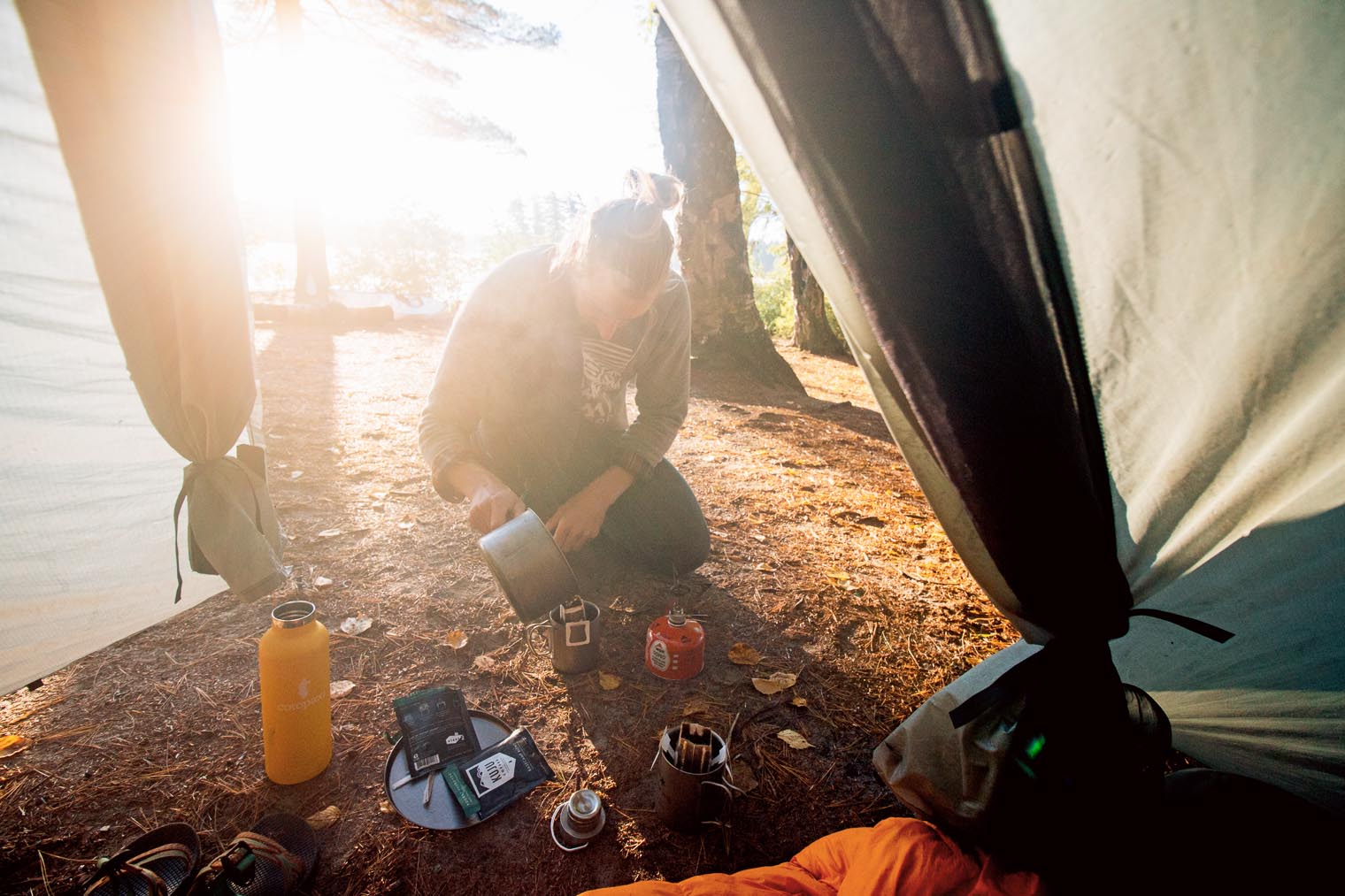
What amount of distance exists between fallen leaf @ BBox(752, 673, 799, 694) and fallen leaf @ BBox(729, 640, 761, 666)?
0.32 feet

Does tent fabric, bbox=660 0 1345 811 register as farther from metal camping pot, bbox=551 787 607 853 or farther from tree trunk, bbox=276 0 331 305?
tree trunk, bbox=276 0 331 305

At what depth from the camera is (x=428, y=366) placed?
7332 mm

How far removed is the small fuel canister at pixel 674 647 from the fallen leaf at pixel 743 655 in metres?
0.18

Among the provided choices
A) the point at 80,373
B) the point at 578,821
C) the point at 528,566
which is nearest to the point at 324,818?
the point at 578,821

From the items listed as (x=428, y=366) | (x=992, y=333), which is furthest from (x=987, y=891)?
(x=428, y=366)

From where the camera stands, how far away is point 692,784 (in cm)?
150

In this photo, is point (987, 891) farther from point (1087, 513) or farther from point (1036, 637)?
point (1087, 513)

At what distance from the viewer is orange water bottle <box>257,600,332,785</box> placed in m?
1.51

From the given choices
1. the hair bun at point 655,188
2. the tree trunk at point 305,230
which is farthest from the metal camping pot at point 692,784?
the tree trunk at point 305,230

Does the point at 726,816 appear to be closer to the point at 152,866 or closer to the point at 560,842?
the point at 560,842

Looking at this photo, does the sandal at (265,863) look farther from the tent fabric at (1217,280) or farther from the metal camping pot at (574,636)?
the tent fabric at (1217,280)

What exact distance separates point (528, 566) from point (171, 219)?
1.38 metres

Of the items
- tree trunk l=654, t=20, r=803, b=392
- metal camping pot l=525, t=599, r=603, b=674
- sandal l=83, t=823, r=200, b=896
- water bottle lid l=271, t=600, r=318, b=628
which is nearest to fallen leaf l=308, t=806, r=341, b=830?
sandal l=83, t=823, r=200, b=896

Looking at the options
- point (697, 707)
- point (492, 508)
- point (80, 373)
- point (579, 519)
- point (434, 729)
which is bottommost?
point (697, 707)
